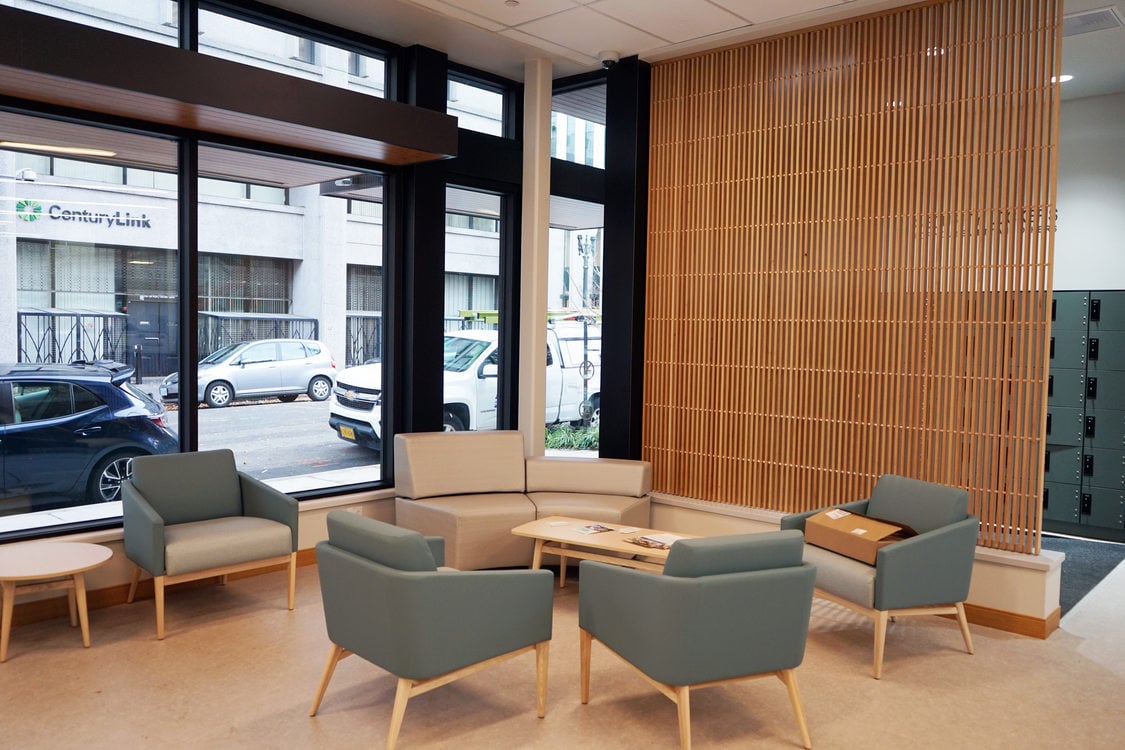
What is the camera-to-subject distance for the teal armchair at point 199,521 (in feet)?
15.5

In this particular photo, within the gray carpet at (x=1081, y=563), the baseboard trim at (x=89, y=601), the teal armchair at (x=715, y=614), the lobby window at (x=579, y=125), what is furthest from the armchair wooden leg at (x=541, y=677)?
the lobby window at (x=579, y=125)

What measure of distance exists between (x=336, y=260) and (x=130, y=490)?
2218 mm

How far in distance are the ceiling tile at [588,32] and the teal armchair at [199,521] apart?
3517 mm

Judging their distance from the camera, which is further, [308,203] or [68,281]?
[308,203]

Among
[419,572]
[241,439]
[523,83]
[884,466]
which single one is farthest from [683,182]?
[419,572]

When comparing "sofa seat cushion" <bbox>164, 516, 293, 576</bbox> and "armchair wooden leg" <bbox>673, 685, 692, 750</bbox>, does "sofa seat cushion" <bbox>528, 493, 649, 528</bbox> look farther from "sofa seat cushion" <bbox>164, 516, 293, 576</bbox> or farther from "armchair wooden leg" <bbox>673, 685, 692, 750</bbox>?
"armchair wooden leg" <bbox>673, 685, 692, 750</bbox>

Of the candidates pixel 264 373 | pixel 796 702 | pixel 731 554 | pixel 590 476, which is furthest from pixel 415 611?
pixel 264 373

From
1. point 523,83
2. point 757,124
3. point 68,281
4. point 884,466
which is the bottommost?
point 884,466

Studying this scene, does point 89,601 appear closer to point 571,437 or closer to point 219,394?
point 219,394

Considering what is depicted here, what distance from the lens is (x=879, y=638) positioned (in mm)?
4348

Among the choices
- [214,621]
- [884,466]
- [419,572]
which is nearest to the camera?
[419,572]

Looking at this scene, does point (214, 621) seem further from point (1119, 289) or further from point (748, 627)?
point (1119, 289)

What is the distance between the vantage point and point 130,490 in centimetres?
496

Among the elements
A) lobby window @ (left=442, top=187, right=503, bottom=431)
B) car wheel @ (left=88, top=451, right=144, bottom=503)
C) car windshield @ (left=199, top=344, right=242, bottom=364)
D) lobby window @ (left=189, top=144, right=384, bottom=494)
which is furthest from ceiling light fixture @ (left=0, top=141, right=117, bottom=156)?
lobby window @ (left=442, top=187, right=503, bottom=431)
